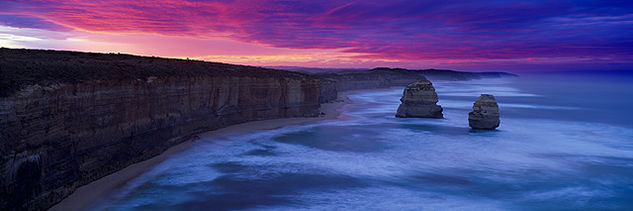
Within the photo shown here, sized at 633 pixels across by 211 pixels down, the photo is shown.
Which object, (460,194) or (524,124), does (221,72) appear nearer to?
(460,194)

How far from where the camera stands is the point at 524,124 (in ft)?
126

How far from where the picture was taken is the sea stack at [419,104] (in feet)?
121

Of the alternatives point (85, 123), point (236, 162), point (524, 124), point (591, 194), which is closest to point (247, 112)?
point (236, 162)

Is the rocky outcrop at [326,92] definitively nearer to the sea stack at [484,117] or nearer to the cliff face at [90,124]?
the sea stack at [484,117]

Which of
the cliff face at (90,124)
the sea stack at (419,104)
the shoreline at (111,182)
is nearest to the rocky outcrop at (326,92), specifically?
the sea stack at (419,104)

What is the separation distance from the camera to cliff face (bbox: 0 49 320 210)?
12.7 metres

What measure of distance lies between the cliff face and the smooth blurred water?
1.54m

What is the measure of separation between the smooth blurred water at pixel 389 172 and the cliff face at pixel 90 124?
154 centimetres

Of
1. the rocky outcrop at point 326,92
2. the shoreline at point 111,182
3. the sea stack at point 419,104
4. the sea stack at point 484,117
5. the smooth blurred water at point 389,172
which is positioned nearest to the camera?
the shoreline at point 111,182

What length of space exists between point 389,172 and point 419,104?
1909 centimetres

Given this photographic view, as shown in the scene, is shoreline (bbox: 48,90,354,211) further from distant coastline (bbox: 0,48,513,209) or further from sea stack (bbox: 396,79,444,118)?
sea stack (bbox: 396,79,444,118)

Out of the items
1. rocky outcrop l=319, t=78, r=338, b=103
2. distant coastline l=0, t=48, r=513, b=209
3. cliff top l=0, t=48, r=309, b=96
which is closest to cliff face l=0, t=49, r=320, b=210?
distant coastline l=0, t=48, r=513, b=209

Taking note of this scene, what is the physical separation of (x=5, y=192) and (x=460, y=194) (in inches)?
615

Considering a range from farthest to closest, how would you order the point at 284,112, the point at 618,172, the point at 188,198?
1. the point at 284,112
2. the point at 618,172
3. the point at 188,198
